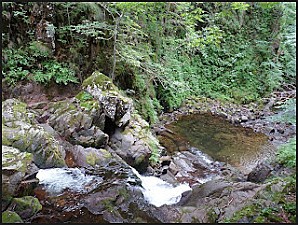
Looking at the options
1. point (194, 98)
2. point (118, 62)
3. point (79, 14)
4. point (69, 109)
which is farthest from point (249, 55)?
point (69, 109)

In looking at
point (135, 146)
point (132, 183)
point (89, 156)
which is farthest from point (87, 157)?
point (135, 146)

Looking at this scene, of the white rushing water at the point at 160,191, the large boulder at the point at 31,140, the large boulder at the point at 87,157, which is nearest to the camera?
the large boulder at the point at 31,140

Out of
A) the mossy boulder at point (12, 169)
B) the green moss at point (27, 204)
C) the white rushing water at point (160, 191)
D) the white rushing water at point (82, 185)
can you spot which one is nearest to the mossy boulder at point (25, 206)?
→ the green moss at point (27, 204)

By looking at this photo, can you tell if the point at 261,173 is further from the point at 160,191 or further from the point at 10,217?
the point at 10,217

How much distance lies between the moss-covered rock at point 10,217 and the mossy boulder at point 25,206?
0.24 m

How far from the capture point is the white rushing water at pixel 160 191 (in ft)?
20.1

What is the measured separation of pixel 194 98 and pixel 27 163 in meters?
13.2

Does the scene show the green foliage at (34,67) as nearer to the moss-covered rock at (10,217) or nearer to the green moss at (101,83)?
the green moss at (101,83)

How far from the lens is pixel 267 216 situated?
3.75 m

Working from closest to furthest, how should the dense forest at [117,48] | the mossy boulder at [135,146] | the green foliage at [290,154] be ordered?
the green foliage at [290,154]
the dense forest at [117,48]
the mossy boulder at [135,146]

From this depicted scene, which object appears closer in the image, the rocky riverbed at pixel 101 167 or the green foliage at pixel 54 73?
the rocky riverbed at pixel 101 167

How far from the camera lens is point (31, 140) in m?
6.06

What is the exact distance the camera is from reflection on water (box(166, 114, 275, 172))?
382 inches

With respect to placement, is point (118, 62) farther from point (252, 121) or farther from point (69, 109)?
point (252, 121)
